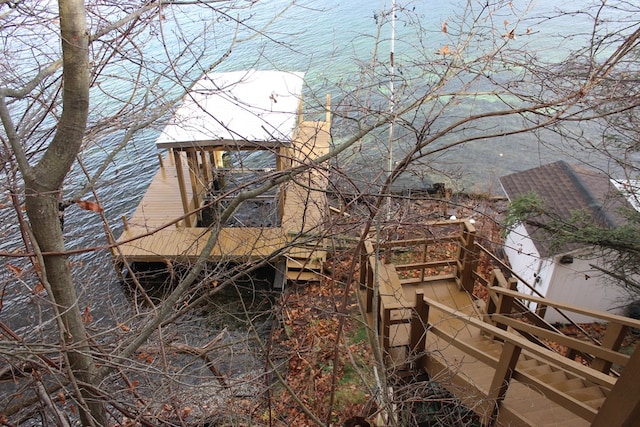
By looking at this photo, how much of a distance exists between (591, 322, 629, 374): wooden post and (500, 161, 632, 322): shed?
424cm

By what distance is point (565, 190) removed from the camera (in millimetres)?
10812

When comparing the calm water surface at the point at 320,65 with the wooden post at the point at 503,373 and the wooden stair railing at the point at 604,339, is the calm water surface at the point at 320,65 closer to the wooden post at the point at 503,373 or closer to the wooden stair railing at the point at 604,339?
the wooden stair railing at the point at 604,339

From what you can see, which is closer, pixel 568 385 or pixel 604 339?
pixel 604 339

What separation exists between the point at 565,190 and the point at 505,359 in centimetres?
851

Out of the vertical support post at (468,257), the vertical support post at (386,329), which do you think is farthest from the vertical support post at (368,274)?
the vertical support post at (468,257)

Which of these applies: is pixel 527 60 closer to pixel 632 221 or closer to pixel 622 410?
pixel 622 410

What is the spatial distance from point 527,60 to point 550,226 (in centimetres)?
334

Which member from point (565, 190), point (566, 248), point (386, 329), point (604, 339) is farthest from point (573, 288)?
point (386, 329)

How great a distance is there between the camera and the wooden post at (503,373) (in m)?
3.72

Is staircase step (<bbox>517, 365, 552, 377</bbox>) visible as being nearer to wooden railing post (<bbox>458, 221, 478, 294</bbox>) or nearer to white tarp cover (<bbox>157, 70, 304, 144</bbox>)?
wooden railing post (<bbox>458, 221, 478, 294</bbox>)

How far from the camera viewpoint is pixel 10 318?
9.83 meters

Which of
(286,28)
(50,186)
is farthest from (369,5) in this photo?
(50,186)

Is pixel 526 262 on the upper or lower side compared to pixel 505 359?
lower

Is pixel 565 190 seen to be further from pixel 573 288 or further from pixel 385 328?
pixel 385 328
